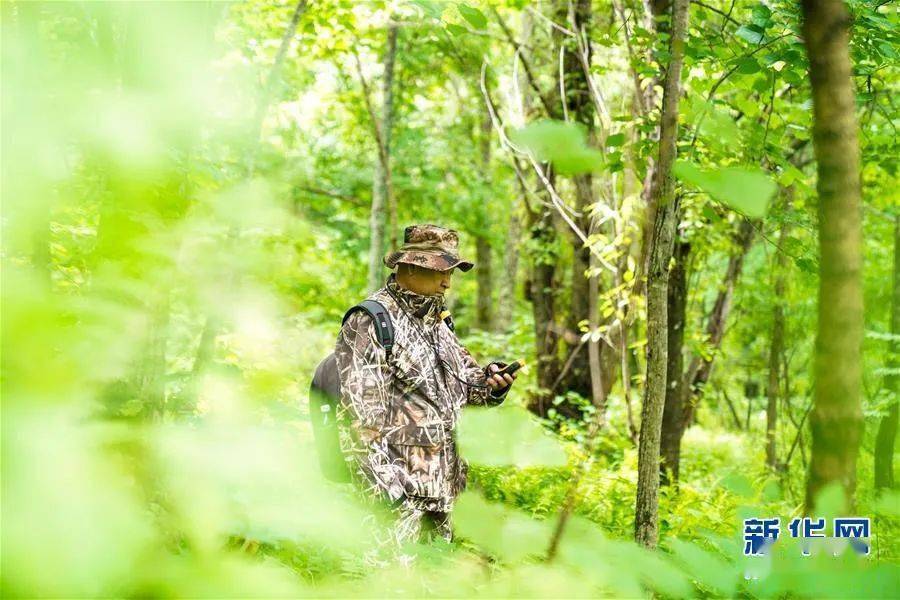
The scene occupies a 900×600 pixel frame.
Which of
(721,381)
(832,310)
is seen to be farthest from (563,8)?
(721,381)

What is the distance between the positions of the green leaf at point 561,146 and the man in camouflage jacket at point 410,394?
8.04 feet

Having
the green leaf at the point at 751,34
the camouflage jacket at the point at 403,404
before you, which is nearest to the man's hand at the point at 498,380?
the camouflage jacket at the point at 403,404

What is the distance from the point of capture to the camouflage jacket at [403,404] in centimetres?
309

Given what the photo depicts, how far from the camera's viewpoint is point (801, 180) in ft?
9.57

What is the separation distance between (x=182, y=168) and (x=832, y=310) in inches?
39.8

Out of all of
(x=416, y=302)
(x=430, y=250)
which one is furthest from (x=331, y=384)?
(x=430, y=250)

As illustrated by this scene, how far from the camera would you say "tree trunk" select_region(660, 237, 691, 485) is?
5746 mm

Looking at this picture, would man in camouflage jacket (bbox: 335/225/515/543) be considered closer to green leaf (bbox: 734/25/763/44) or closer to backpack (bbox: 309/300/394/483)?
backpack (bbox: 309/300/394/483)

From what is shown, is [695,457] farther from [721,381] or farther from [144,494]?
[144,494]

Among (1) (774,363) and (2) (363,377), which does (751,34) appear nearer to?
(2) (363,377)

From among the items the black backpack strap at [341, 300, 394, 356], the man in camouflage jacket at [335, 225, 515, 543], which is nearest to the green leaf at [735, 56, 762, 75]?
the man in camouflage jacket at [335, 225, 515, 543]

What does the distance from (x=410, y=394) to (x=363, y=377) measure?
1.00 ft

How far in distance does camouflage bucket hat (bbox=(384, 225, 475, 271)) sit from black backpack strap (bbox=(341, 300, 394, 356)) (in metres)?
0.26

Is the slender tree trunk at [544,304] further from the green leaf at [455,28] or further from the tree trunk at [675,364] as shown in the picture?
the green leaf at [455,28]
